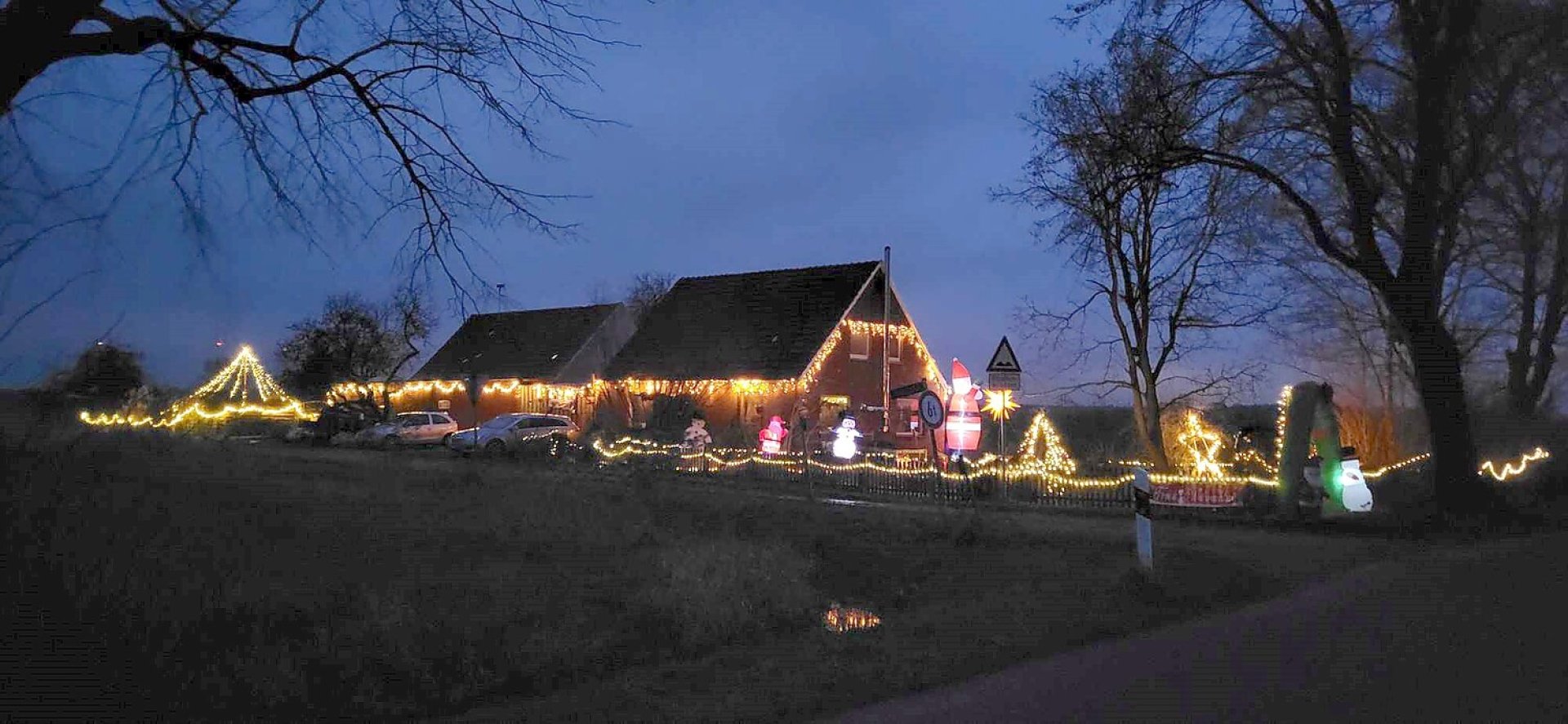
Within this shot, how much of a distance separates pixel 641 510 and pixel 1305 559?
8241 millimetres

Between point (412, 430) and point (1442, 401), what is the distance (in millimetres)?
31402

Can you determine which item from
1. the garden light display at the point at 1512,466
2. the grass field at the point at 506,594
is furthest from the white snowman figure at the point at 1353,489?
the garden light display at the point at 1512,466

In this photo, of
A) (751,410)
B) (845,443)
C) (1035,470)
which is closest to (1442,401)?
(1035,470)

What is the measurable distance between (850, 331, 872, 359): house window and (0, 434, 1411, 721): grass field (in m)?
26.4

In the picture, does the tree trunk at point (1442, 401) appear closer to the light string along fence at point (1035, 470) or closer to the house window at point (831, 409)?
the light string along fence at point (1035, 470)

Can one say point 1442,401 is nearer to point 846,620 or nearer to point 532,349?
point 846,620

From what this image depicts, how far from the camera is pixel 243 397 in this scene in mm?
41969

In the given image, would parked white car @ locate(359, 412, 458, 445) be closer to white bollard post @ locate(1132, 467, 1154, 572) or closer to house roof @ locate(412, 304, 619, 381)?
house roof @ locate(412, 304, 619, 381)

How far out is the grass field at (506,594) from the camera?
6.61 meters

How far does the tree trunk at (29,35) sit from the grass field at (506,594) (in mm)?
2850

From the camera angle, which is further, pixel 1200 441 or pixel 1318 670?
pixel 1200 441

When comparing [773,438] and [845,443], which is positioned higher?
[773,438]

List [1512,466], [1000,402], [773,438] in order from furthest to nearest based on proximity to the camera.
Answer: [773,438] < [1512,466] < [1000,402]

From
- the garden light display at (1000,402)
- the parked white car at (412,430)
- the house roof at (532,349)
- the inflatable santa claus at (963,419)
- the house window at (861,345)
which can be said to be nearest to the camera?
the garden light display at (1000,402)
